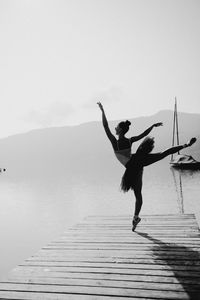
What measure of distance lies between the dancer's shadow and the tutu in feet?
4.00

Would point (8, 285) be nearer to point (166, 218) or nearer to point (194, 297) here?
point (194, 297)

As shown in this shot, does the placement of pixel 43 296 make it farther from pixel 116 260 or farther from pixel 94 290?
pixel 116 260

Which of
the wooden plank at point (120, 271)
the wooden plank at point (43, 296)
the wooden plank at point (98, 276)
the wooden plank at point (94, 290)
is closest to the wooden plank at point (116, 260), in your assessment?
the wooden plank at point (120, 271)

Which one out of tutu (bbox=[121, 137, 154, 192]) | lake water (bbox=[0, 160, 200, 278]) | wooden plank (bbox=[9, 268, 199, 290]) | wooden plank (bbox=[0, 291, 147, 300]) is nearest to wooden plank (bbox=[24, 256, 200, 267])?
wooden plank (bbox=[9, 268, 199, 290])

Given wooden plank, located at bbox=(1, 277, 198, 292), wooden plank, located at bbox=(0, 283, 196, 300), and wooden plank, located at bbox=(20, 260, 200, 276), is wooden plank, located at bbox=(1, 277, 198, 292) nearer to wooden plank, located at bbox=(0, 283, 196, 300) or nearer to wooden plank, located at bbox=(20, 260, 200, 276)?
wooden plank, located at bbox=(0, 283, 196, 300)

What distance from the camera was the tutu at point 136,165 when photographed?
20.4ft

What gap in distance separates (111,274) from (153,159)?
242 centimetres

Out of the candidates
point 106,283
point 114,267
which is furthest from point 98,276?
point 114,267

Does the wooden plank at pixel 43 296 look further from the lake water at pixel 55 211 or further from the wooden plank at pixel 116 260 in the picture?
the lake water at pixel 55 211

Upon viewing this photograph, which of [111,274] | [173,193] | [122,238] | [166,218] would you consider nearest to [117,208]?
[173,193]

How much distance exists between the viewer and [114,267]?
4.86 meters

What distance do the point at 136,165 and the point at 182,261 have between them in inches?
81.3

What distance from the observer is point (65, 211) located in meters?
26.5

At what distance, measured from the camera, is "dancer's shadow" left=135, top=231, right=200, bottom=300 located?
400 centimetres
